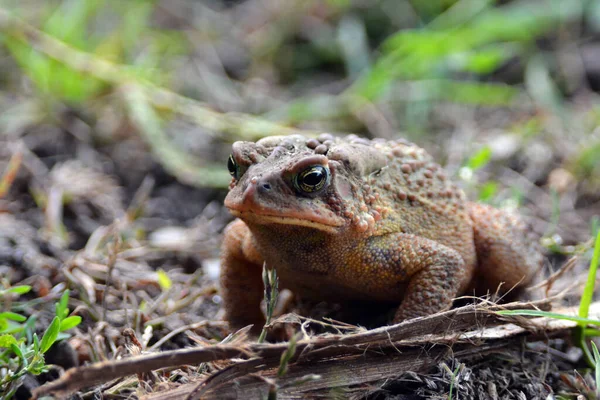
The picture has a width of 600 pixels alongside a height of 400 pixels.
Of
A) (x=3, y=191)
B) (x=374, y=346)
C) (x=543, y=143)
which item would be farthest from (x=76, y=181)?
(x=543, y=143)

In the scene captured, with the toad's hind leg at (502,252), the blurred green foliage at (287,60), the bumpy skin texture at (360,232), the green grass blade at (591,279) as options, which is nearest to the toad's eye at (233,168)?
the bumpy skin texture at (360,232)

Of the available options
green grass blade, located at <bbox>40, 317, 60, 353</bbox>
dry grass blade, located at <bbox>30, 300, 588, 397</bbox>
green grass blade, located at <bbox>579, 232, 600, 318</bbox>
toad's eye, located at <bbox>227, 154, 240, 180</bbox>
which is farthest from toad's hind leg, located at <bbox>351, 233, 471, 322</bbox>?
green grass blade, located at <bbox>40, 317, 60, 353</bbox>

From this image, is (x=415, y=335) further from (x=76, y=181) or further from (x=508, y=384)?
(x=76, y=181)

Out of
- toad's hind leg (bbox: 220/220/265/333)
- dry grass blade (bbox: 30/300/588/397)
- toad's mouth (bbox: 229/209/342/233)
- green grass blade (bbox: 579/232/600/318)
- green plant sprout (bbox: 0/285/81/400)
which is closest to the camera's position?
dry grass blade (bbox: 30/300/588/397)

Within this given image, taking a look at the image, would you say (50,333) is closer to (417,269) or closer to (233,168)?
(233,168)

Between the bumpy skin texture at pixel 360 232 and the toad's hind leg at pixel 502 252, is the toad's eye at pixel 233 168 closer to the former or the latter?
the bumpy skin texture at pixel 360 232

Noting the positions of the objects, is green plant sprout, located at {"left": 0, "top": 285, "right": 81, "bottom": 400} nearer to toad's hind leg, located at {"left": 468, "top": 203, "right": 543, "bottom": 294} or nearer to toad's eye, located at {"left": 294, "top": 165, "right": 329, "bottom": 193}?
toad's eye, located at {"left": 294, "top": 165, "right": 329, "bottom": 193}

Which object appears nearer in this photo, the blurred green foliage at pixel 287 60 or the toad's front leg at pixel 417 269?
the toad's front leg at pixel 417 269
